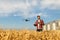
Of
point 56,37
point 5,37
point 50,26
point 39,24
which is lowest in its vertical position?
point 50,26

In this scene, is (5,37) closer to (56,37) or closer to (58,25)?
(56,37)

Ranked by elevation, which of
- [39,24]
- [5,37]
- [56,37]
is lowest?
[39,24]

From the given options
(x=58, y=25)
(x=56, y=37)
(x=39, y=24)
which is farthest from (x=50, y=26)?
(x=56, y=37)

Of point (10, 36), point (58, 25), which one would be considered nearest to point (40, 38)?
point (10, 36)

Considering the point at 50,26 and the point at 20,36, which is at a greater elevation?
the point at 20,36

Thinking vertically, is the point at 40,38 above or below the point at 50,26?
above

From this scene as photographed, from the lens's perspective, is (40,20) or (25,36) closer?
(25,36)

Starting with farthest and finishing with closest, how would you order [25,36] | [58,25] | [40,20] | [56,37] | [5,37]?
1. [58,25]
2. [40,20]
3. [56,37]
4. [25,36]
5. [5,37]

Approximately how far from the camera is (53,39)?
548 centimetres

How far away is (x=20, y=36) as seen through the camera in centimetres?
509

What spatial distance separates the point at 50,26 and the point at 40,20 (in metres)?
15.8

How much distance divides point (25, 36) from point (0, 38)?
618 millimetres

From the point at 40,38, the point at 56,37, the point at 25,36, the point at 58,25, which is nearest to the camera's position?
the point at 25,36

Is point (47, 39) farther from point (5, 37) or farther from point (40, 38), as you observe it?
point (5, 37)
